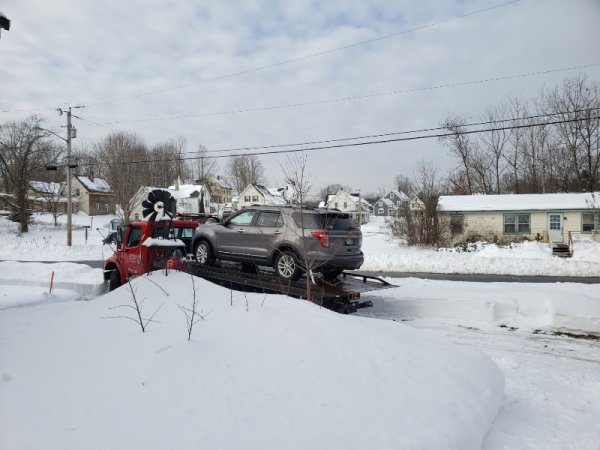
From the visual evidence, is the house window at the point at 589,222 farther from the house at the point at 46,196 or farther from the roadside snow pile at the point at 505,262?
the house at the point at 46,196

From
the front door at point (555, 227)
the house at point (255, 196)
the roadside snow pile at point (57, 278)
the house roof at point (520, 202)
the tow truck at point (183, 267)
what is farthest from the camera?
the house at point (255, 196)

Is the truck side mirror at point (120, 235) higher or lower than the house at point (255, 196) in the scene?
lower

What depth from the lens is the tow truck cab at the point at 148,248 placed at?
30.7ft

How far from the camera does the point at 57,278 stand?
13.3m

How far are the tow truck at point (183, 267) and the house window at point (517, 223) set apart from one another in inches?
789

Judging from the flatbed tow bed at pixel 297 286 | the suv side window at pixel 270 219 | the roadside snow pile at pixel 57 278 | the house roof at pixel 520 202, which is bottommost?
the roadside snow pile at pixel 57 278

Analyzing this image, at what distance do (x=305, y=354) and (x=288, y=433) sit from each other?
4.14 ft

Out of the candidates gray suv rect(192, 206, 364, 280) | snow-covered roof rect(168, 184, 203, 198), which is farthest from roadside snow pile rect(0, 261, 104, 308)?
snow-covered roof rect(168, 184, 203, 198)

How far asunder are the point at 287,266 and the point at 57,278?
29.2 ft

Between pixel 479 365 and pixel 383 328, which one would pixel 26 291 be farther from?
pixel 479 365

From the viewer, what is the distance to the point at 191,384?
3418 mm

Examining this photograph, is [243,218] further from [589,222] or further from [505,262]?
[589,222]

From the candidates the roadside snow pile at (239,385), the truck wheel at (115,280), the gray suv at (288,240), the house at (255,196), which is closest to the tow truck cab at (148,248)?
the truck wheel at (115,280)

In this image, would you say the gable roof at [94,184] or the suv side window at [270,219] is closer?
the suv side window at [270,219]
